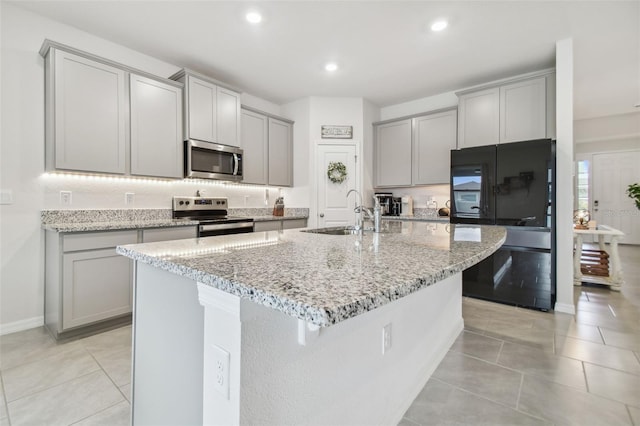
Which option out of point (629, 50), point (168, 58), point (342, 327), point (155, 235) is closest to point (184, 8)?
point (168, 58)

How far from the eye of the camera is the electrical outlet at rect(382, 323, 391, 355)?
129 cm

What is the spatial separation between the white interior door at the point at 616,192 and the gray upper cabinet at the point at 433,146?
505 cm

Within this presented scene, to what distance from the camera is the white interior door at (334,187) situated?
451 centimetres

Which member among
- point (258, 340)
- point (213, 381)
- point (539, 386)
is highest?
point (258, 340)

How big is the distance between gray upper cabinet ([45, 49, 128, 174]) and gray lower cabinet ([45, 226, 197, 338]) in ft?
2.21

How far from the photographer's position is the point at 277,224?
4035mm

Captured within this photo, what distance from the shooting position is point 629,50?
3170 mm


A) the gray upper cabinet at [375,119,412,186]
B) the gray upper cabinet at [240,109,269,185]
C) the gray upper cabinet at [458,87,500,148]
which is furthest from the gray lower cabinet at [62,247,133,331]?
the gray upper cabinet at [458,87,500,148]

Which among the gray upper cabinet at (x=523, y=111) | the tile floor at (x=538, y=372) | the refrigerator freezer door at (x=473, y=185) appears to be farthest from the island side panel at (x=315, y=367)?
the gray upper cabinet at (x=523, y=111)

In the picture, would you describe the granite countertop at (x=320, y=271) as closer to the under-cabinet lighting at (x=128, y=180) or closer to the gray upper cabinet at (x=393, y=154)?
the under-cabinet lighting at (x=128, y=180)

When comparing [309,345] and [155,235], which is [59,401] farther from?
[309,345]

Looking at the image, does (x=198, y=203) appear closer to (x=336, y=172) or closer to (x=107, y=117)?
(x=107, y=117)

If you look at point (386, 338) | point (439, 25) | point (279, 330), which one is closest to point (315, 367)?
point (279, 330)

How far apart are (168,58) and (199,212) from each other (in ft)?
5.72
